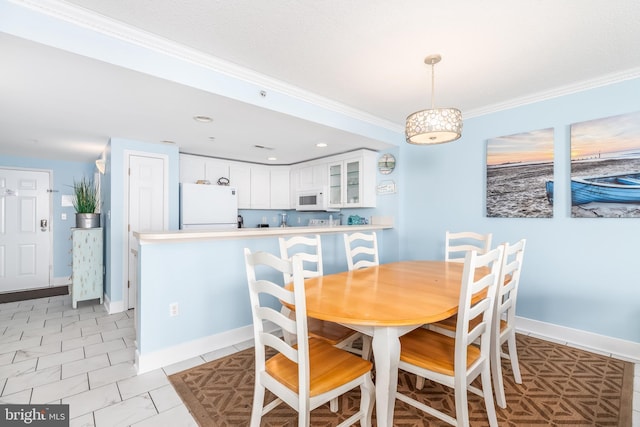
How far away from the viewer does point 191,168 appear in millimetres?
4488

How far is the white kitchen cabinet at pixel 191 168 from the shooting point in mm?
4414

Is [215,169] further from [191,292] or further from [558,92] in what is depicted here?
[558,92]

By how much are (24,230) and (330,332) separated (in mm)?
5780

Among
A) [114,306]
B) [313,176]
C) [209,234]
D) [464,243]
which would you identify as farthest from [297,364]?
[313,176]

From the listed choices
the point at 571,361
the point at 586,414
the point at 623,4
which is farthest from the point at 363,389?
the point at 623,4

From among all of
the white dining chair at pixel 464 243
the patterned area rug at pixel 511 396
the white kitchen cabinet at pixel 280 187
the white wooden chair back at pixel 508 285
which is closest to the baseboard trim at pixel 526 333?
the patterned area rug at pixel 511 396

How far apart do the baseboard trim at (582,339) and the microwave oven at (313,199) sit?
280 cm

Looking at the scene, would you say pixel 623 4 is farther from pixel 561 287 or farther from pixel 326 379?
pixel 326 379

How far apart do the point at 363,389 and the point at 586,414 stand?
4.64 feet

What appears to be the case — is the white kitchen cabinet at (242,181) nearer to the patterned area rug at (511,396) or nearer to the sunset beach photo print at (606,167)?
the patterned area rug at (511,396)

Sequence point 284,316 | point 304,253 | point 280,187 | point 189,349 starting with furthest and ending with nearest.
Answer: point 280,187 < point 189,349 < point 304,253 < point 284,316

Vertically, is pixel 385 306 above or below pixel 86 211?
below

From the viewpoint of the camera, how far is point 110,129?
321 centimetres

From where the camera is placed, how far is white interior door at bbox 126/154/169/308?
3676mm
